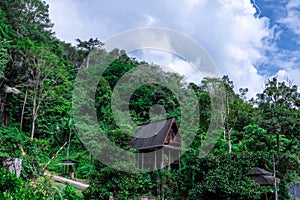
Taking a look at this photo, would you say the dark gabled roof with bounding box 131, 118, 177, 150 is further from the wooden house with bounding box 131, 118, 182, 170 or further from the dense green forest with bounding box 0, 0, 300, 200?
the dense green forest with bounding box 0, 0, 300, 200

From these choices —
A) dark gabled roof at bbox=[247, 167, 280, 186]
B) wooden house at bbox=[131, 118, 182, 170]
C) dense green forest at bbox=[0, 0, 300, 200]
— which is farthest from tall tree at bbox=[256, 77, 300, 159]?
wooden house at bbox=[131, 118, 182, 170]

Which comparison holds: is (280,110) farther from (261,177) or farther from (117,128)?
(117,128)

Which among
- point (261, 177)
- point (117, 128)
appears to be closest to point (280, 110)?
point (261, 177)

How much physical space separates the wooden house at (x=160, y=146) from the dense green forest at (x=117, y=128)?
1.33 metres

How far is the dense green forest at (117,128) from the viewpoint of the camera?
1101 centimetres

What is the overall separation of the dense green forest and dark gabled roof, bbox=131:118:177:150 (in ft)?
6.35

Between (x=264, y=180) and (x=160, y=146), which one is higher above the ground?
(x=160, y=146)

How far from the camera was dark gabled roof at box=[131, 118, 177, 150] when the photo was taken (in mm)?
16023

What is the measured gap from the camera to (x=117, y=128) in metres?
19.6

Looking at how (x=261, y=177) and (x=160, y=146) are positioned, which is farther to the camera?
(x=160, y=146)

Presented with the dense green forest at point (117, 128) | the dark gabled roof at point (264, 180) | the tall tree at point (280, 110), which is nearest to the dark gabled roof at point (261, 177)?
the dark gabled roof at point (264, 180)

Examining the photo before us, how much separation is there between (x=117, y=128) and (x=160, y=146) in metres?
4.76

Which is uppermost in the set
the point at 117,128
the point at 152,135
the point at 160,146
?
the point at 117,128

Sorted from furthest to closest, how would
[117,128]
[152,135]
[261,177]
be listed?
[117,128] → [152,135] → [261,177]
